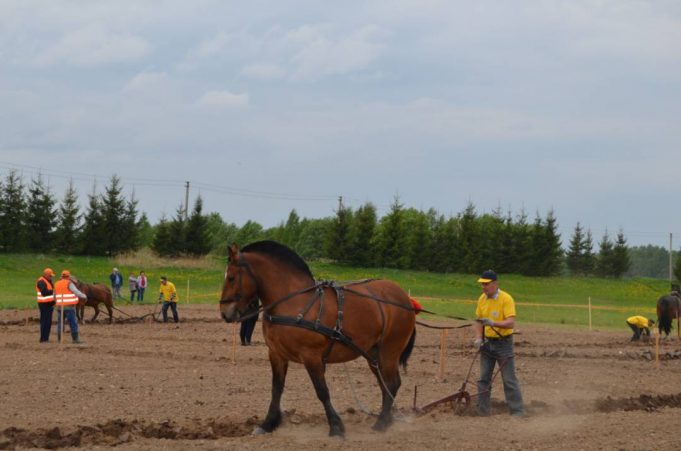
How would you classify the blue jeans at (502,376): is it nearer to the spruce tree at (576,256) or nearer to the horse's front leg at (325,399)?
the horse's front leg at (325,399)

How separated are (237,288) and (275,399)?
1.50 meters

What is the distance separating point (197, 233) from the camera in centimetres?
6869

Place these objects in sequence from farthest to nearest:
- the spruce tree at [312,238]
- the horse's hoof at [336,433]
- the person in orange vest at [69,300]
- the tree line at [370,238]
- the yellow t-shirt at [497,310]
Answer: the spruce tree at [312,238], the tree line at [370,238], the person in orange vest at [69,300], the yellow t-shirt at [497,310], the horse's hoof at [336,433]

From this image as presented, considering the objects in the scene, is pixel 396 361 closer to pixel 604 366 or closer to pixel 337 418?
pixel 337 418

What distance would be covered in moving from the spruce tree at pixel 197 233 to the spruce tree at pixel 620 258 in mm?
33789

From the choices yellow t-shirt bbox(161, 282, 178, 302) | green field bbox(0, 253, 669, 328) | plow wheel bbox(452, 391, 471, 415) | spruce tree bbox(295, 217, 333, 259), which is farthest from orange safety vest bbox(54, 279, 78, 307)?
spruce tree bbox(295, 217, 333, 259)

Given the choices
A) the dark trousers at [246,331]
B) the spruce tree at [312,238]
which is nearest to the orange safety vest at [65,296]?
the dark trousers at [246,331]

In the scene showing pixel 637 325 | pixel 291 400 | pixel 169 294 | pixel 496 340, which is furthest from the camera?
pixel 169 294

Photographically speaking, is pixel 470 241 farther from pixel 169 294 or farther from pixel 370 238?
pixel 169 294

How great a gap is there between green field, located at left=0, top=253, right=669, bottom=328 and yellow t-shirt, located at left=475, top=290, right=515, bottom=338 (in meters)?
31.6

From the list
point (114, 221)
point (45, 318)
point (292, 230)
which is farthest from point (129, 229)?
point (45, 318)

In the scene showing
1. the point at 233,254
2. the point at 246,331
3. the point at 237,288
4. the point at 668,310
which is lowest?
the point at 246,331

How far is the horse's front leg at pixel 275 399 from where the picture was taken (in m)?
11.5

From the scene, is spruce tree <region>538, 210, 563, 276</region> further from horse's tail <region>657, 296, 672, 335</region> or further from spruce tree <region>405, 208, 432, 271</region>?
horse's tail <region>657, 296, 672, 335</region>
